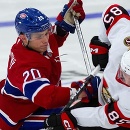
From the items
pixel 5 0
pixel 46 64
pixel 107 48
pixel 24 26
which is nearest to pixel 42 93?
pixel 46 64

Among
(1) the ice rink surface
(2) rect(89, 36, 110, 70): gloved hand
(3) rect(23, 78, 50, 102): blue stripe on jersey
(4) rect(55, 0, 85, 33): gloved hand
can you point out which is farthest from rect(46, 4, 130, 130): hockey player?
(1) the ice rink surface

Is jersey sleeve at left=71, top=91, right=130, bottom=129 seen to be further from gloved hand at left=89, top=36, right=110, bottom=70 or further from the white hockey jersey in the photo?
gloved hand at left=89, top=36, right=110, bottom=70

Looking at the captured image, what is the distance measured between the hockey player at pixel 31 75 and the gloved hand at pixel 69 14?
12cm

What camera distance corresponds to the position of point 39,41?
66.3 inches

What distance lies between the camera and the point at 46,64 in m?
1.69

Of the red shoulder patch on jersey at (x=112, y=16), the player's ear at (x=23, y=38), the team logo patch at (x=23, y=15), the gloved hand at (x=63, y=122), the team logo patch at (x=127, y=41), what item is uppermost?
the team logo patch at (x=23, y=15)

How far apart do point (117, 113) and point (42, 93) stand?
0.29m

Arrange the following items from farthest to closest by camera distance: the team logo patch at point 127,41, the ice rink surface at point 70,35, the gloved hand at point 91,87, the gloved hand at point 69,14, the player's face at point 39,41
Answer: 1. the ice rink surface at point 70,35
2. the gloved hand at point 69,14
3. the gloved hand at point 91,87
4. the player's face at point 39,41
5. the team logo patch at point 127,41

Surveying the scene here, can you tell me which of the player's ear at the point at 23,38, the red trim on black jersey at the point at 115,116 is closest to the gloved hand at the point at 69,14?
the player's ear at the point at 23,38

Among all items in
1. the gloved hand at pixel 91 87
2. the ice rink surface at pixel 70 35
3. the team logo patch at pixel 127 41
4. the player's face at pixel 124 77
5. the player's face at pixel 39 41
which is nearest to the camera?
the player's face at pixel 124 77

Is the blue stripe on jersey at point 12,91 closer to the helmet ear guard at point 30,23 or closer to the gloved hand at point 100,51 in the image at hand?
the helmet ear guard at point 30,23

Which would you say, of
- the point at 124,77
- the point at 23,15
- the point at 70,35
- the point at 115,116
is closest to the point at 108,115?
the point at 115,116

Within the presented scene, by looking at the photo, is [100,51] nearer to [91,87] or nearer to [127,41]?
[91,87]

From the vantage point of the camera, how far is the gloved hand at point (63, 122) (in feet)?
5.20
